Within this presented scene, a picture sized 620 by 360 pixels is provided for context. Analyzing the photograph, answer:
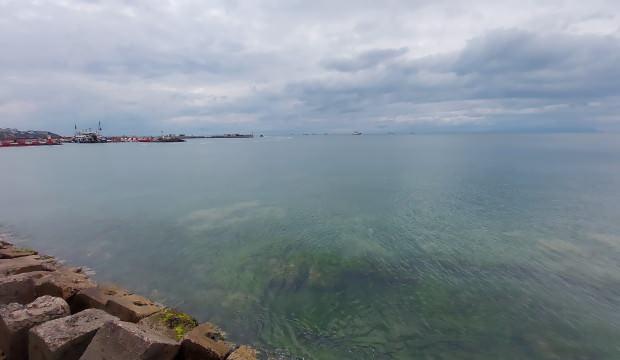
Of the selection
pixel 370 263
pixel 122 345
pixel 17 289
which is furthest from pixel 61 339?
pixel 370 263

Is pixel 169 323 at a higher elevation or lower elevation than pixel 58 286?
lower

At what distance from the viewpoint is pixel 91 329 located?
22.1ft

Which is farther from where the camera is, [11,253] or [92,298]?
[11,253]

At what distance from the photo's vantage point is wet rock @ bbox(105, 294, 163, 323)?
877 cm

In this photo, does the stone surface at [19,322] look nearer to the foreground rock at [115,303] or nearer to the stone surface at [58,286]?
the foreground rock at [115,303]

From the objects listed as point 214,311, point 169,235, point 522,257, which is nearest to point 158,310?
point 214,311

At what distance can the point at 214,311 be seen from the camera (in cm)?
1193

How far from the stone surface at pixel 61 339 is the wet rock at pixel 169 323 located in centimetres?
165

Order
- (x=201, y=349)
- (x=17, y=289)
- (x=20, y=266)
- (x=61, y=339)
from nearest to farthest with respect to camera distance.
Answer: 1. (x=61, y=339)
2. (x=201, y=349)
3. (x=17, y=289)
4. (x=20, y=266)

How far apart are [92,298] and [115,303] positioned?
113cm

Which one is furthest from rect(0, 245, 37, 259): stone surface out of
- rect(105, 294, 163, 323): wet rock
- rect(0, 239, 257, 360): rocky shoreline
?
rect(105, 294, 163, 323): wet rock

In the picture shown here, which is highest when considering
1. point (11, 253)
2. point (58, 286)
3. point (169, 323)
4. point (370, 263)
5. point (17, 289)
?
point (17, 289)

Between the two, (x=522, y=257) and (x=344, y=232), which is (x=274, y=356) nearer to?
(x=344, y=232)

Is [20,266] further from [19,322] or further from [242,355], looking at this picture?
[242,355]
